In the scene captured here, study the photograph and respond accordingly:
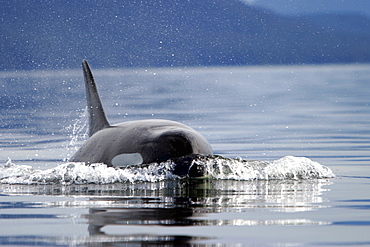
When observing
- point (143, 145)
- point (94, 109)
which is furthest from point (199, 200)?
point (94, 109)

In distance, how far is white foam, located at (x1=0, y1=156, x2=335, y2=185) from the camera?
1261cm

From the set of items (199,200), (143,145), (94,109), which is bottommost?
(199,200)

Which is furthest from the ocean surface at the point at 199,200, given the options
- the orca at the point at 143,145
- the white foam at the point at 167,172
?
the orca at the point at 143,145

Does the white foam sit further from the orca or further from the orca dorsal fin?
the orca dorsal fin

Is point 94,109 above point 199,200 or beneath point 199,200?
above

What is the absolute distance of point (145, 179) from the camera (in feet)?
41.1

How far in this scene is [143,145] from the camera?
13.0m

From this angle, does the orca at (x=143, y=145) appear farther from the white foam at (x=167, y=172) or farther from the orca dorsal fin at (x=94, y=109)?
the orca dorsal fin at (x=94, y=109)

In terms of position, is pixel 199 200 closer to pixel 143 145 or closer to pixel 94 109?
pixel 143 145

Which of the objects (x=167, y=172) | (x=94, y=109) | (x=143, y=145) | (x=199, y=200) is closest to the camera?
(x=199, y=200)

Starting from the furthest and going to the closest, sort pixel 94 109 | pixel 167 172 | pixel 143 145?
pixel 94 109 < pixel 143 145 < pixel 167 172

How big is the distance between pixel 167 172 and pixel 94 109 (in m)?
3.62

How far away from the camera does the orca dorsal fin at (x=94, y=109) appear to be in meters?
15.4

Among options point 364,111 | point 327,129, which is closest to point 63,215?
point 327,129
